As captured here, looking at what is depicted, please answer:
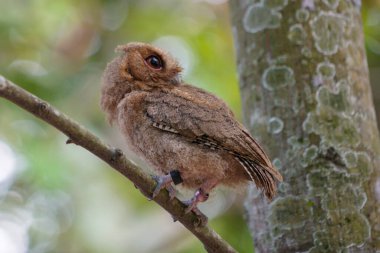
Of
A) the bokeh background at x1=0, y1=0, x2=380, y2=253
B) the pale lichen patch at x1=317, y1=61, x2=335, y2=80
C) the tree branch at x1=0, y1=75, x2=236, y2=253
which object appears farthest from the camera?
the bokeh background at x1=0, y1=0, x2=380, y2=253

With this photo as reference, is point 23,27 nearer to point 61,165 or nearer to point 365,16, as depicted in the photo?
point 61,165

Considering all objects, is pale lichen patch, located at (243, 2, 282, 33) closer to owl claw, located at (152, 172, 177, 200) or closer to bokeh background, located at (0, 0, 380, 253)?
owl claw, located at (152, 172, 177, 200)

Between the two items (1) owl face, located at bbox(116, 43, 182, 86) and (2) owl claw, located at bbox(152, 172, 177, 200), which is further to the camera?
(1) owl face, located at bbox(116, 43, 182, 86)

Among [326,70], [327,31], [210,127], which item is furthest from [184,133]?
[327,31]

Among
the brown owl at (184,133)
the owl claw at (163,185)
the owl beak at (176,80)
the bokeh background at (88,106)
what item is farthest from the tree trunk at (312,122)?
the bokeh background at (88,106)

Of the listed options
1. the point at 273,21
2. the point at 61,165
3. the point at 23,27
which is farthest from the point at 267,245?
the point at 23,27

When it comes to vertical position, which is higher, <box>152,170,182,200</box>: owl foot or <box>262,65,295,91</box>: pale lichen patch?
<box>262,65,295,91</box>: pale lichen patch

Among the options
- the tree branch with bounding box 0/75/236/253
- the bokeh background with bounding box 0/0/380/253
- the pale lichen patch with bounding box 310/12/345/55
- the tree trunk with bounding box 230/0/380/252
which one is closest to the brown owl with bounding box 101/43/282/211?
the tree branch with bounding box 0/75/236/253
